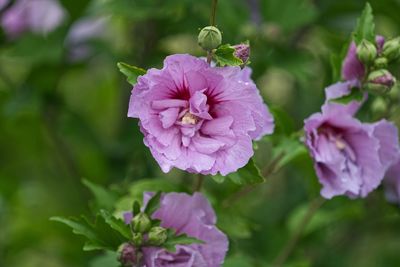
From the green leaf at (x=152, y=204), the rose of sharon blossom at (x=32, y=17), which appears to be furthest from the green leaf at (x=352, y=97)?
the rose of sharon blossom at (x=32, y=17)

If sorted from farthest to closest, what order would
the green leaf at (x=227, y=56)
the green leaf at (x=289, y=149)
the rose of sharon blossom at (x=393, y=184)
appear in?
the rose of sharon blossom at (x=393, y=184) < the green leaf at (x=289, y=149) < the green leaf at (x=227, y=56)

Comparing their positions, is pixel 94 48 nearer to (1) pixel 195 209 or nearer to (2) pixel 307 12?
(2) pixel 307 12

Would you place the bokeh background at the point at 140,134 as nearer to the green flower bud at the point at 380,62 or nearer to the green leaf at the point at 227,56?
the green flower bud at the point at 380,62

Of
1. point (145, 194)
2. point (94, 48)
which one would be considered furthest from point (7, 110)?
point (145, 194)

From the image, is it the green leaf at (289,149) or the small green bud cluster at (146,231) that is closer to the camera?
the small green bud cluster at (146,231)

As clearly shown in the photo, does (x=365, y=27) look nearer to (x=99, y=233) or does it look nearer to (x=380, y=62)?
(x=380, y=62)

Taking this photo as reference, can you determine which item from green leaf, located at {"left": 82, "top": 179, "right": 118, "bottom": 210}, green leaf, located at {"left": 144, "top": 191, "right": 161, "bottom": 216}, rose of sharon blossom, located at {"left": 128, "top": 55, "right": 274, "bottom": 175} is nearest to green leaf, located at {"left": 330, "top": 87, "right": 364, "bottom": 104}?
rose of sharon blossom, located at {"left": 128, "top": 55, "right": 274, "bottom": 175}
